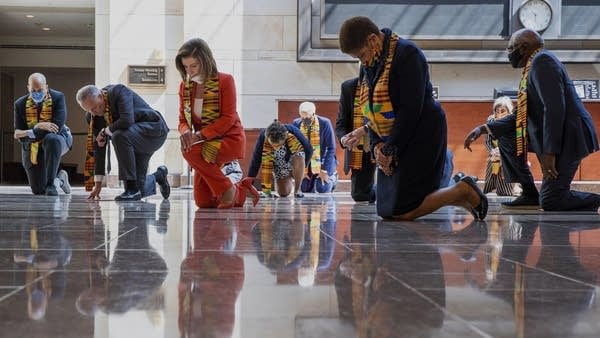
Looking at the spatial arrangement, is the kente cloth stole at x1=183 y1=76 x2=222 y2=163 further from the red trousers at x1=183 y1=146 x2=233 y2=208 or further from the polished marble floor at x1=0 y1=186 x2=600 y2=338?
the polished marble floor at x1=0 y1=186 x2=600 y2=338

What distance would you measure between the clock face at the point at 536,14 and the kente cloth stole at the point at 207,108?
1098 cm

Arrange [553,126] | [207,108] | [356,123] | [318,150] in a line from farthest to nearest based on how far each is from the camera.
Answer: [318,150] < [356,123] < [207,108] < [553,126]

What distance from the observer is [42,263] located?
247cm

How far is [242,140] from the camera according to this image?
21.3 feet

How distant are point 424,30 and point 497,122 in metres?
9.42

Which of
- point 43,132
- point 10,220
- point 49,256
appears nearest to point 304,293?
point 49,256

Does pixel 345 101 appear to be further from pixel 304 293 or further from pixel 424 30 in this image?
pixel 424 30

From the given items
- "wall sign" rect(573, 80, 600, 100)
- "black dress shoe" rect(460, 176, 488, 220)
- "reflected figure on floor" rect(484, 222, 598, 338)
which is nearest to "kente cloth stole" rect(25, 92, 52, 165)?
"black dress shoe" rect(460, 176, 488, 220)

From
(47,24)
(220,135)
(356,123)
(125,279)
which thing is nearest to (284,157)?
(356,123)

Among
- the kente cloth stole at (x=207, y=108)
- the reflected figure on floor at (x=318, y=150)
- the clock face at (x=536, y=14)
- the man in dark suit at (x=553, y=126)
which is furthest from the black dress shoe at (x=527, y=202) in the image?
the clock face at (x=536, y=14)

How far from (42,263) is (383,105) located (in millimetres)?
2782

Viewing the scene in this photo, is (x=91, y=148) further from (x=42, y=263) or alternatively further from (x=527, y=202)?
(x=42, y=263)

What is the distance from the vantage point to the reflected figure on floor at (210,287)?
4.96 feet

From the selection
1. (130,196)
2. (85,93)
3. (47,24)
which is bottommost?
(130,196)
